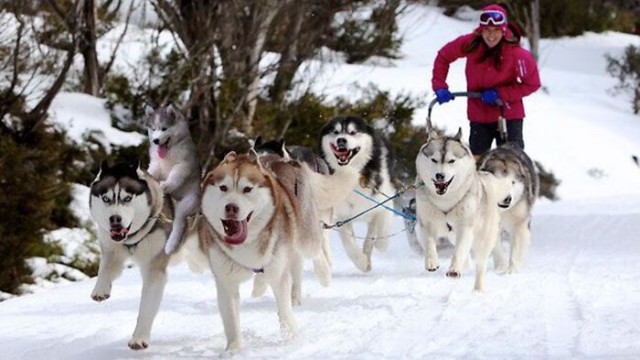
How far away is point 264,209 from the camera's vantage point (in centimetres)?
434

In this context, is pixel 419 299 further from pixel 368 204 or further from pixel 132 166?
pixel 132 166

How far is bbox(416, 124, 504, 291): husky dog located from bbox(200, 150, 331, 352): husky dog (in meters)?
1.42

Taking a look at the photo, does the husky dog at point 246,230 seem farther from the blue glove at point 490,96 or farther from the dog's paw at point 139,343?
the blue glove at point 490,96

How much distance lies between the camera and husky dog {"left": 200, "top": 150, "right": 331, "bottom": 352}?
421 cm

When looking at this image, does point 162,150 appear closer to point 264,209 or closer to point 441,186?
point 264,209

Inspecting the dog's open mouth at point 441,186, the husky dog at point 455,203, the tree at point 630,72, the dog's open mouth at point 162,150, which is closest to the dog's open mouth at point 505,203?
the husky dog at point 455,203

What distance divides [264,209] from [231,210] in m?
0.22

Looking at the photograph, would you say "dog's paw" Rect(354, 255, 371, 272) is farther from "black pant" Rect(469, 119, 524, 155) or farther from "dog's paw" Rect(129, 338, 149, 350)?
"dog's paw" Rect(129, 338, 149, 350)

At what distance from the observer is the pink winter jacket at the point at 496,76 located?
705 cm

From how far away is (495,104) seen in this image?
716cm

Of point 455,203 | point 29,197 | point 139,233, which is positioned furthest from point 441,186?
point 29,197

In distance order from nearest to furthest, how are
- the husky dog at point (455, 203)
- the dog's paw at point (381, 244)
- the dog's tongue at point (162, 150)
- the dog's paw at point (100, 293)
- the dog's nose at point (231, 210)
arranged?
the dog's nose at point (231, 210)
the dog's paw at point (100, 293)
the dog's tongue at point (162, 150)
the husky dog at point (455, 203)
the dog's paw at point (381, 244)

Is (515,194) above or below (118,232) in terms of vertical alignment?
below

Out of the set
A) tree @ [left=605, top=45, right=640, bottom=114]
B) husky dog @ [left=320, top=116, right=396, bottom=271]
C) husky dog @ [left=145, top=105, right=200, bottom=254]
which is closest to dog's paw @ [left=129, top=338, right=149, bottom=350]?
husky dog @ [left=145, top=105, right=200, bottom=254]
